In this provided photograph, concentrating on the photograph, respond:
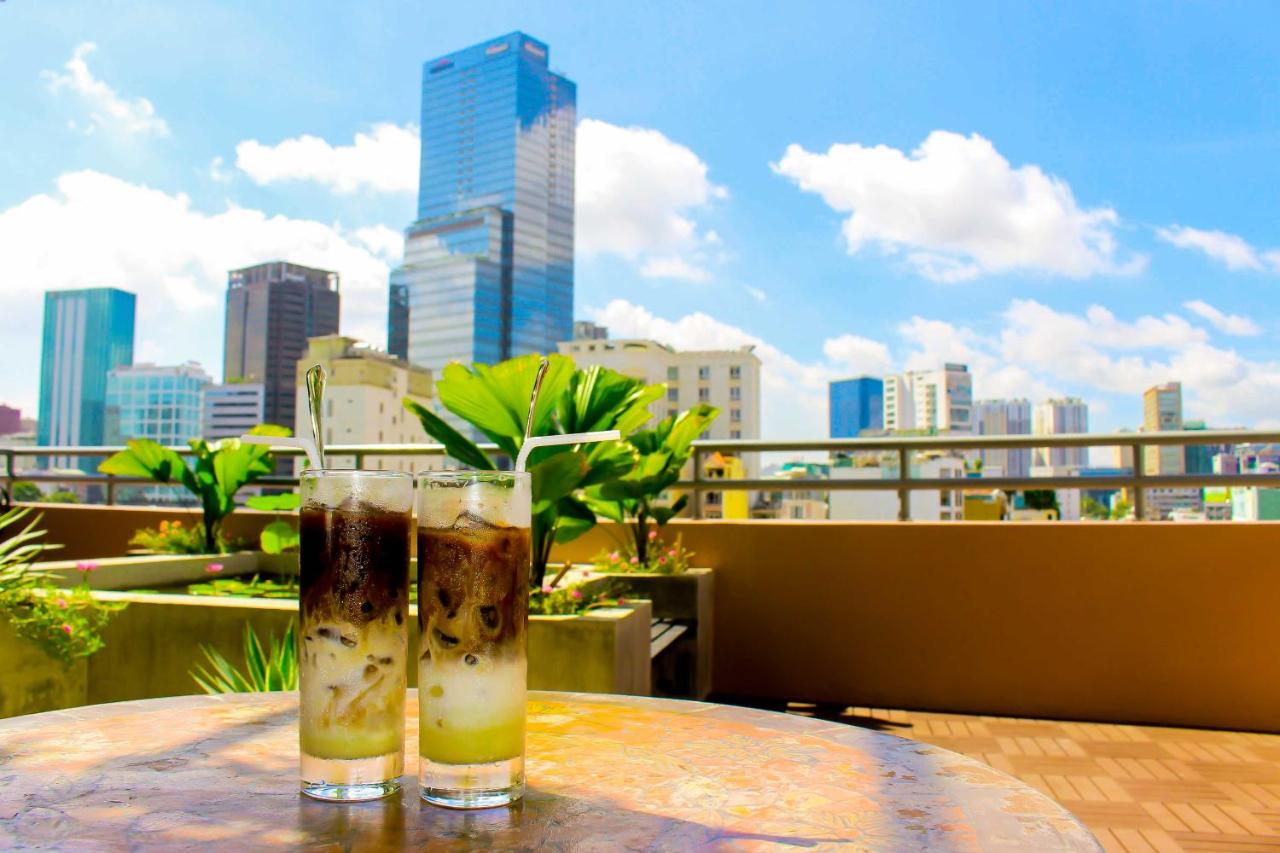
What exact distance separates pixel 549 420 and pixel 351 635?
2.52 meters

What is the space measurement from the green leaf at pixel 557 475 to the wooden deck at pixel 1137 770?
4.76 feet

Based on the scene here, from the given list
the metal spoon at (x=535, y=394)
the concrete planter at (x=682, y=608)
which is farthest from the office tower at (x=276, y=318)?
the metal spoon at (x=535, y=394)

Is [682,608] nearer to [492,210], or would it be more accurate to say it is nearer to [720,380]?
[720,380]

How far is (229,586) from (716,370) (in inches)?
2700

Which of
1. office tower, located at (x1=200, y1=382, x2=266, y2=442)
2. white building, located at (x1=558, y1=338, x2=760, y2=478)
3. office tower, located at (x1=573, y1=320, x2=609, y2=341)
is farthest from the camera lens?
office tower, located at (x1=573, y1=320, x2=609, y2=341)

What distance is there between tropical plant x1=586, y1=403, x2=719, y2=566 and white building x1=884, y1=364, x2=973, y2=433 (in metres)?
73.8

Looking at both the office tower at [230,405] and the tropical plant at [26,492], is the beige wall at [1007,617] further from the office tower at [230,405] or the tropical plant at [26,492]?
the office tower at [230,405]

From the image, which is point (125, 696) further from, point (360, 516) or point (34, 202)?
point (34, 202)

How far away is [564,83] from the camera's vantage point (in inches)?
4250

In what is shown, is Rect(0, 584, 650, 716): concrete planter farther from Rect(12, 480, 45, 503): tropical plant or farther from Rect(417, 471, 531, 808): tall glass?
Rect(12, 480, 45, 503): tropical plant

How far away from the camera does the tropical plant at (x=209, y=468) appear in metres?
4.34

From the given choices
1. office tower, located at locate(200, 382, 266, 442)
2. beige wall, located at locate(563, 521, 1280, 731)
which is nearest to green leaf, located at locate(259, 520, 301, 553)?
beige wall, located at locate(563, 521, 1280, 731)

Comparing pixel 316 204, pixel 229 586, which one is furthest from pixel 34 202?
pixel 229 586

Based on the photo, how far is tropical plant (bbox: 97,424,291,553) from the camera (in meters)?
4.34
